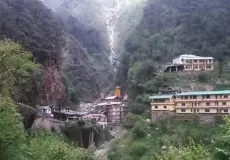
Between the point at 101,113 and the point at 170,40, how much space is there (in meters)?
18.4

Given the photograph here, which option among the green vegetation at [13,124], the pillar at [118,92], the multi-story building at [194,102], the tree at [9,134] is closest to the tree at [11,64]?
the green vegetation at [13,124]

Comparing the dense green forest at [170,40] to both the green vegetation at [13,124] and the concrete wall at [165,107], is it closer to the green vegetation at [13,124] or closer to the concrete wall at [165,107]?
the concrete wall at [165,107]

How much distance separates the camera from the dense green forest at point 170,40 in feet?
170

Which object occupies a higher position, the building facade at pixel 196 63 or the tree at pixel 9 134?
the building facade at pixel 196 63

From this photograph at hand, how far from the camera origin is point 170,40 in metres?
61.2

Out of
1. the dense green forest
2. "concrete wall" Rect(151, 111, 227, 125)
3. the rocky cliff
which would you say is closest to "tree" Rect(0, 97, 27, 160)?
the rocky cliff

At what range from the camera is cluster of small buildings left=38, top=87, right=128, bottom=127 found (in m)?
49.1

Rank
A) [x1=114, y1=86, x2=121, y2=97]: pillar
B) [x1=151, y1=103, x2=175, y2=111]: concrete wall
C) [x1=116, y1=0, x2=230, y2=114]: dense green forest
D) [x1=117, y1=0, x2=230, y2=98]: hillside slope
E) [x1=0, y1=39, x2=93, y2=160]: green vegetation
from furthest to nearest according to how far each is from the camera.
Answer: [x1=114, y1=86, x2=121, y2=97]: pillar
[x1=117, y1=0, x2=230, y2=98]: hillside slope
[x1=116, y1=0, x2=230, y2=114]: dense green forest
[x1=151, y1=103, x2=175, y2=111]: concrete wall
[x1=0, y1=39, x2=93, y2=160]: green vegetation

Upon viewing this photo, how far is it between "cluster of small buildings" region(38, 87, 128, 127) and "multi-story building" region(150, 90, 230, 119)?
413 inches

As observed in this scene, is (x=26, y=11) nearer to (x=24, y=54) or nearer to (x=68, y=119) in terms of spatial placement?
(x=68, y=119)

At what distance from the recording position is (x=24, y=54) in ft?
65.6

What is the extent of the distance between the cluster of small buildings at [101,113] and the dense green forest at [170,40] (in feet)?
8.72

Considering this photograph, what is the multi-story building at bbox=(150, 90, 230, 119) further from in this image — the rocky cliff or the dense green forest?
the rocky cliff

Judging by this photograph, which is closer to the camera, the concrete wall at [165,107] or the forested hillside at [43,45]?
the concrete wall at [165,107]
